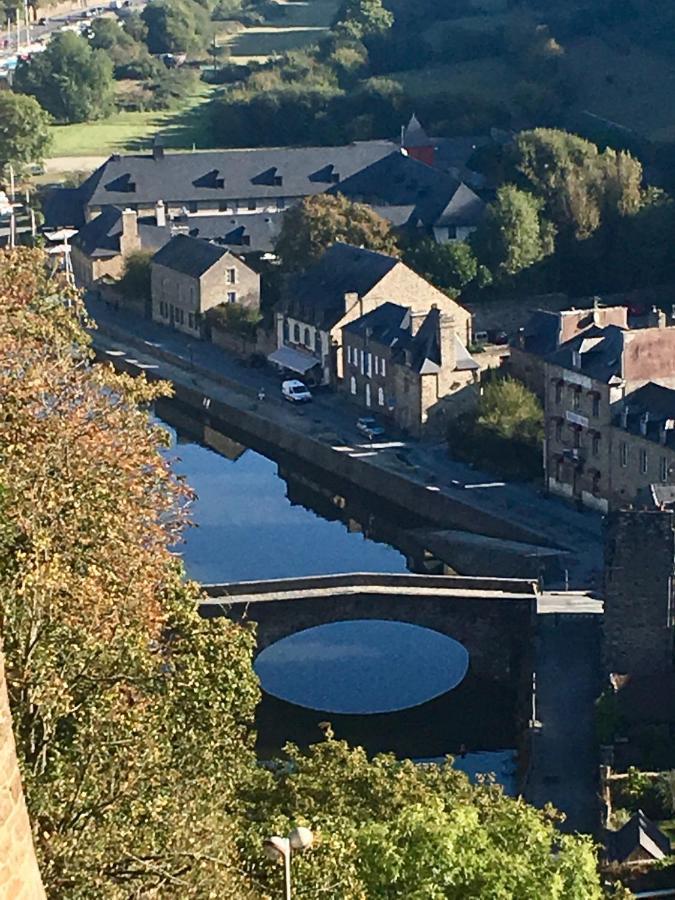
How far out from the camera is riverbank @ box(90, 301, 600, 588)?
42.2 m

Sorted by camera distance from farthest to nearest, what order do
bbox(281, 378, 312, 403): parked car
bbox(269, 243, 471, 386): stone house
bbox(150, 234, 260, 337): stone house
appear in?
1. bbox(150, 234, 260, 337): stone house
2. bbox(269, 243, 471, 386): stone house
3. bbox(281, 378, 312, 403): parked car

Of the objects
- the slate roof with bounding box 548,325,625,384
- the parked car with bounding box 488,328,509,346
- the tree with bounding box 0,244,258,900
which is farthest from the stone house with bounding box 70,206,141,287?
the tree with bounding box 0,244,258,900

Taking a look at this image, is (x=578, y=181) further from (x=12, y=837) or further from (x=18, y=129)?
(x=12, y=837)

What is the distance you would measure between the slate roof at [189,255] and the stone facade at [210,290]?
0.15 metres

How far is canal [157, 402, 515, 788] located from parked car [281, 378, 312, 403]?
14.3 feet

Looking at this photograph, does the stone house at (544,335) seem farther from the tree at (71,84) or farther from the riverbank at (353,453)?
the tree at (71,84)

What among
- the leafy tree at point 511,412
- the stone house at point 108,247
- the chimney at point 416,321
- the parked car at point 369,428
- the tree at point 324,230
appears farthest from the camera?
the stone house at point 108,247

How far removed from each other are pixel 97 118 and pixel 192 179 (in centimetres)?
2333

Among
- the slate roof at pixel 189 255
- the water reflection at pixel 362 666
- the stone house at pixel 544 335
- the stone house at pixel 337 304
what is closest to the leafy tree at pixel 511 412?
the stone house at pixel 544 335

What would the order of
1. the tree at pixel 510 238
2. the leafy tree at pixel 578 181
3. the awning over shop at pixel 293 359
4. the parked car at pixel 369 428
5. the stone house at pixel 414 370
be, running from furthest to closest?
the leafy tree at pixel 578 181 < the tree at pixel 510 238 < the awning over shop at pixel 293 359 < the parked car at pixel 369 428 < the stone house at pixel 414 370

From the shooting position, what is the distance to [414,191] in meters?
70.1

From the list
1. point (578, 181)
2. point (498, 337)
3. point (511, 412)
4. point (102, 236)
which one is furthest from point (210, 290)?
point (511, 412)

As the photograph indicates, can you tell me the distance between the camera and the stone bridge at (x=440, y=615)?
32.7 metres

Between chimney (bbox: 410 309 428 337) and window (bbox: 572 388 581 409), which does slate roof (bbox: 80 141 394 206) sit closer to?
chimney (bbox: 410 309 428 337)
